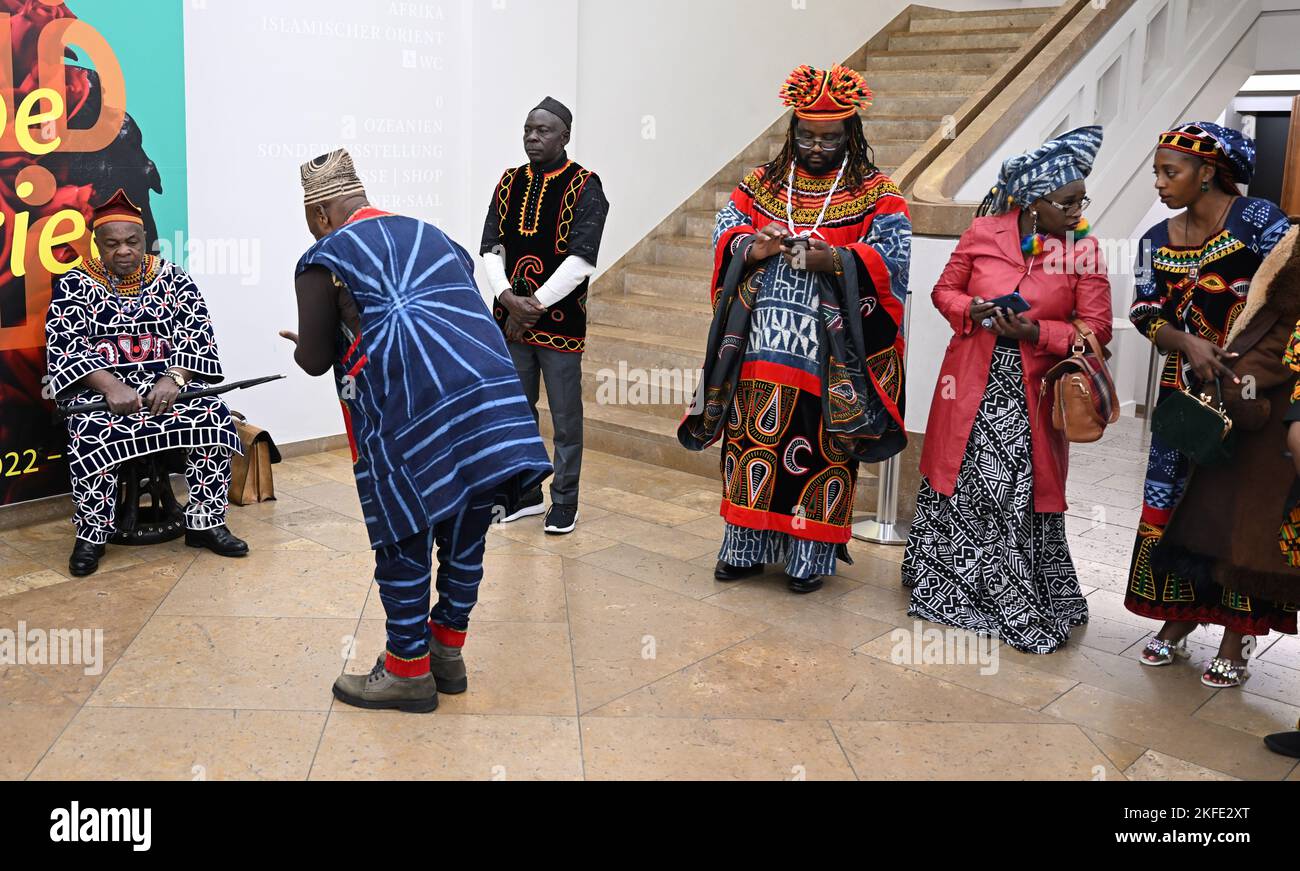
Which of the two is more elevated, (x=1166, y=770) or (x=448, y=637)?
(x=448, y=637)

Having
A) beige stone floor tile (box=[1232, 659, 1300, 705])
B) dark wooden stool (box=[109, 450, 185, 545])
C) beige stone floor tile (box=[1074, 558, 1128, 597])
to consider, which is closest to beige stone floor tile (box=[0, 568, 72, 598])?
dark wooden stool (box=[109, 450, 185, 545])

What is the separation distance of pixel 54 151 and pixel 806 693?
387cm

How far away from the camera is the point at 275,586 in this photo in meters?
4.43

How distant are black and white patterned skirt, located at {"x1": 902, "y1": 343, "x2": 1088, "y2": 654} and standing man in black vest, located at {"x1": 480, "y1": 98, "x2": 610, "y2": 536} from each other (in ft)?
5.37

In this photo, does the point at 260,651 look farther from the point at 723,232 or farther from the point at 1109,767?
the point at 1109,767

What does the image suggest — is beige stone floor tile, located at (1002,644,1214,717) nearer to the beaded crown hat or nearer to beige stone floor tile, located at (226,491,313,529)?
the beaded crown hat

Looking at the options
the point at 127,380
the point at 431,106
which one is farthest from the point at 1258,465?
the point at 431,106

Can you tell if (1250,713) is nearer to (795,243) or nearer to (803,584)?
(803,584)

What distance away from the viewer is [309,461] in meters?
6.32

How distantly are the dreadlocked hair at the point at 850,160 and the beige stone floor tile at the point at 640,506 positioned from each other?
1.73 metres

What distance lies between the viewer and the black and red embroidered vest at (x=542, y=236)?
501 centimetres

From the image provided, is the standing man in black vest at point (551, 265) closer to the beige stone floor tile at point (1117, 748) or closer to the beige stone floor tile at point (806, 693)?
the beige stone floor tile at point (806, 693)

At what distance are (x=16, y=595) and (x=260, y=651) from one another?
1.14 m
